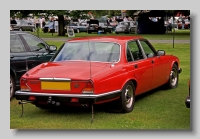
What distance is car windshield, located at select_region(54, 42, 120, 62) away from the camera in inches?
311

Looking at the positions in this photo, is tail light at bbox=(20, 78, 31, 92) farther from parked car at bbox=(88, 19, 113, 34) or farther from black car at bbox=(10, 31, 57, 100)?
parked car at bbox=(88, 19, 113, 34)

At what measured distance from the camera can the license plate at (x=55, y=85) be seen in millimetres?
7068

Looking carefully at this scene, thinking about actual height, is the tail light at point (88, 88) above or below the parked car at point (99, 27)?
below

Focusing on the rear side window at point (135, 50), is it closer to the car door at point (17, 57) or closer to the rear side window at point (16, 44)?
the car door at point (17, 57)

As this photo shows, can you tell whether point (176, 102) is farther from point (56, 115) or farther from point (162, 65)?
point (56, 115)

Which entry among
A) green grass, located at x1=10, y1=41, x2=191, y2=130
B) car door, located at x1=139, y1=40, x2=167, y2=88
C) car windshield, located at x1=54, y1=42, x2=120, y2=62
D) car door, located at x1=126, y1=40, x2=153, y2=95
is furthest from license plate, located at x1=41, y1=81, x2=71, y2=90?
car door, located at x1=139, y1=40, x2=167, y2=88

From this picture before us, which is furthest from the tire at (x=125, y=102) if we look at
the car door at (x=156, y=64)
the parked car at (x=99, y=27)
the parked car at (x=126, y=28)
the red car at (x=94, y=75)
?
the parked car at (x=126, y=28)

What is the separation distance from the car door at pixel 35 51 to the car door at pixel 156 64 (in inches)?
93.8

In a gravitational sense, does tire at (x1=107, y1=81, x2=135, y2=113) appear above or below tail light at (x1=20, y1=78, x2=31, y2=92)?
below

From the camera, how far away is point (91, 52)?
8.03m

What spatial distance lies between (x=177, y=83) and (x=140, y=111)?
2.83 metres

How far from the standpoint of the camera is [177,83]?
10.5 metres

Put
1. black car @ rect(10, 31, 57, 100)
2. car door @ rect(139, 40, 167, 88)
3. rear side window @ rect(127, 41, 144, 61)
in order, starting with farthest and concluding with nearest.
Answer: black car @ rect(10, 31, 57, 100), car door @ rect(139, 40, 167, 88), rear side window @ rect(127, 41, 144, 61)

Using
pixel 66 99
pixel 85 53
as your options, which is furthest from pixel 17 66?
pixel 66 99
